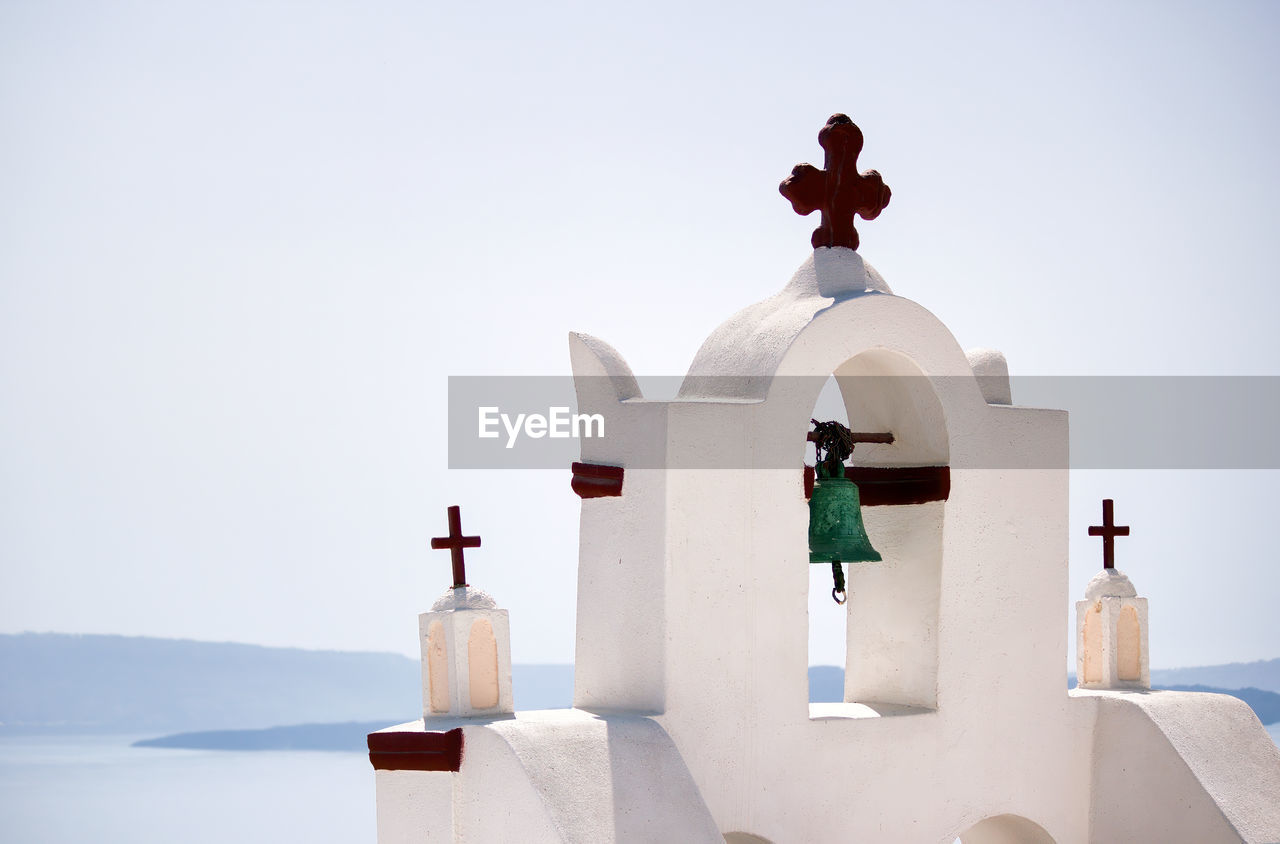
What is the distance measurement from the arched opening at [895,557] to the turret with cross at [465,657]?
192 cm

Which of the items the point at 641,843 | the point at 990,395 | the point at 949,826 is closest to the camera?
the point at 641,843

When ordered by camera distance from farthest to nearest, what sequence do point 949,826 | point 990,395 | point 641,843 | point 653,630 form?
point 990,395 → point 949,826 → point 653,630 → point 641,843

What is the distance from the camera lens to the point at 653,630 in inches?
317

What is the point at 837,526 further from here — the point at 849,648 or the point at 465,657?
the point at 465,657

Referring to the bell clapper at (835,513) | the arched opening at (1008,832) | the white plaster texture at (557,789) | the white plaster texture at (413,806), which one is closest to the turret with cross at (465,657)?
the white plaster texture at (557,789)

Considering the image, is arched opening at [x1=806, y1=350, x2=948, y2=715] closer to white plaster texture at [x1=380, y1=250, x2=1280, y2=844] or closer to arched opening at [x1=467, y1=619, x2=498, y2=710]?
white plaster texture at [x1=380, y1=250, x2=1280, y2=844]

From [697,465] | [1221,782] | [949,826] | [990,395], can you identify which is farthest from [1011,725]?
[697,465]

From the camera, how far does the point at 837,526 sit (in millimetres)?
8836

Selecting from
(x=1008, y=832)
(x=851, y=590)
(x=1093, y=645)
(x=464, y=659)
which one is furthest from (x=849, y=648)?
(x=464, y=659)

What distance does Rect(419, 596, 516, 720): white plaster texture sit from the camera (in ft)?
25.9

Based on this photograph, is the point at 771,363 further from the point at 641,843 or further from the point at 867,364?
the point at 641,843

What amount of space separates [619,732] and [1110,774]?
134 inches

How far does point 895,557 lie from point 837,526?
702mm

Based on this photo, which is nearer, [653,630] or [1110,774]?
[653,630]
